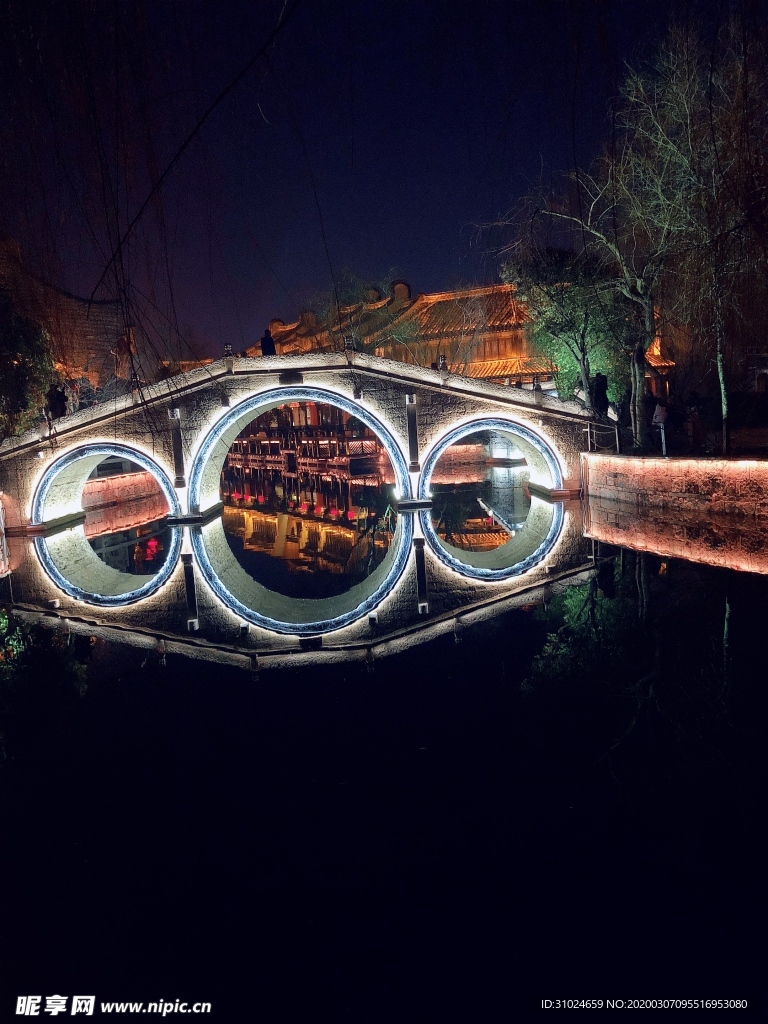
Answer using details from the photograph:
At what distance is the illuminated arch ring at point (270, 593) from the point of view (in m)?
8.39

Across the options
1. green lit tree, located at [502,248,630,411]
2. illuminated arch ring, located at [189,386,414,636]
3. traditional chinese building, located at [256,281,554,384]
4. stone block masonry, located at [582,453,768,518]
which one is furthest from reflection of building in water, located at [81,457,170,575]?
green lit tree, located at [502,248,630,411]

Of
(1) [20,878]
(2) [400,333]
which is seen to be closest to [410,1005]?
(1) [20,878]

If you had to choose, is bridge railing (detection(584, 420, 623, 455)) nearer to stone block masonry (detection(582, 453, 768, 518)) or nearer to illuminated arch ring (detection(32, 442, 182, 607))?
stone block masonry (detection(582, 453, 768, 518))

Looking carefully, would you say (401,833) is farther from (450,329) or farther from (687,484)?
(450,329)

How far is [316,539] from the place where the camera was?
15648 mm

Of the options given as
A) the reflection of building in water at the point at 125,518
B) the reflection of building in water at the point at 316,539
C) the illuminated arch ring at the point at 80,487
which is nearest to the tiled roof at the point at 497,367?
Result: the reflection of building in water at the point at 316,539

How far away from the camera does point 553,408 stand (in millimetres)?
17281

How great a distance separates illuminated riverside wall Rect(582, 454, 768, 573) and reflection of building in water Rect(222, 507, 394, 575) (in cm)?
439

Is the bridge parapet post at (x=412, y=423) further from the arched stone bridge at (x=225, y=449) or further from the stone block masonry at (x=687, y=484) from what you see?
the stone block masonry at (x=687, y=484)

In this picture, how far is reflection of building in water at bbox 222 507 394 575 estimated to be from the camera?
12.6 meters

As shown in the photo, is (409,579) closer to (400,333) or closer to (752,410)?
(752,410)

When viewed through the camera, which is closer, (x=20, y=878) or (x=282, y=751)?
(x=20, y=878)

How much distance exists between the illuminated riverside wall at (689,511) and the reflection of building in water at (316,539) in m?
4.39

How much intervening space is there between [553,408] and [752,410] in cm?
526
